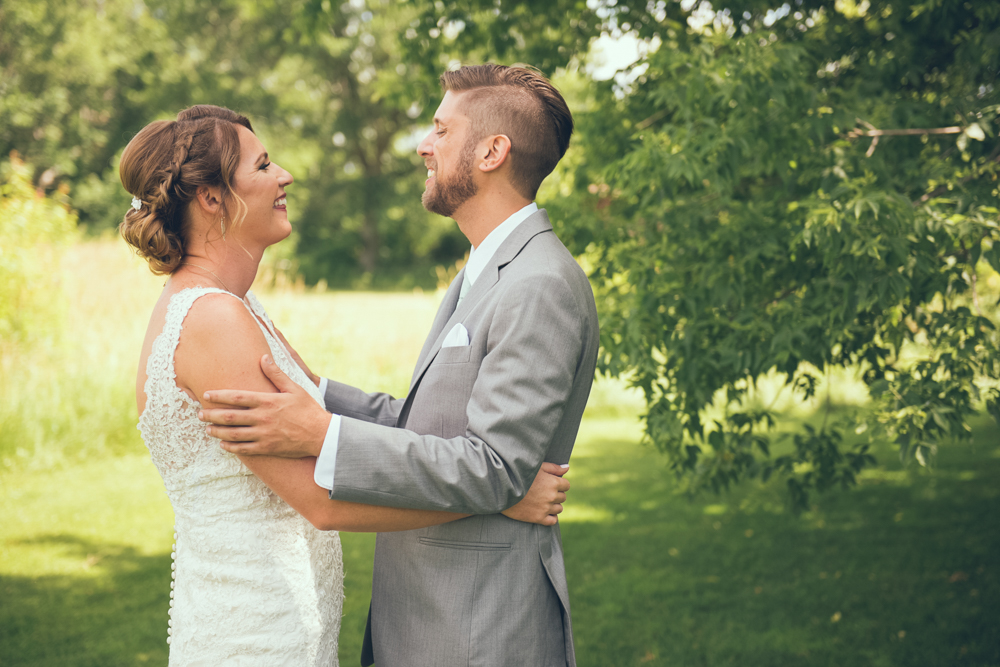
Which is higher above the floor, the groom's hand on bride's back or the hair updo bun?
the hair updo bun

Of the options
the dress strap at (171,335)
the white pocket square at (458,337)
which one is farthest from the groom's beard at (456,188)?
the dress strap at (171,335)

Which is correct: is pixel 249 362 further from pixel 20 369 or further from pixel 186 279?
pixel 20 369

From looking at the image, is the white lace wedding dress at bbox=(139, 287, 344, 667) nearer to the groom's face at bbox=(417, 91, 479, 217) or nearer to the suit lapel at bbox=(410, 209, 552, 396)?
the suit lapel at bbox=(410, 209, 552, 396)

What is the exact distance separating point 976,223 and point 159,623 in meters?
5.11

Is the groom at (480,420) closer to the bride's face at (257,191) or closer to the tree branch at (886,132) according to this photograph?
the bride's face at (257,191)

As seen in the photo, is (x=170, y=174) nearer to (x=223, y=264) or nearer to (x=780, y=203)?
(x=223, y=264)

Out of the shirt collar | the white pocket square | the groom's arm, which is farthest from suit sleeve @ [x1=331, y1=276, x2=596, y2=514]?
the shirt collar

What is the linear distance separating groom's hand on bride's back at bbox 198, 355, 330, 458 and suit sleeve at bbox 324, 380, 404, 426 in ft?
2.78

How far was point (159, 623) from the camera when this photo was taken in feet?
15.3

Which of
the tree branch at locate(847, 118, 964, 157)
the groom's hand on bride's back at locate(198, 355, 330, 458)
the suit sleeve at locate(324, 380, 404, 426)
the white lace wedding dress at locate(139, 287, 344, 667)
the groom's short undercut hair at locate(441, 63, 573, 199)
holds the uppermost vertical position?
the tree branch at locate(847, 118, 964, 157)

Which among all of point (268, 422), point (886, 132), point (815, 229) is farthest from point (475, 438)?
point (886, 132)

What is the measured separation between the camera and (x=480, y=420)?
5.55ft

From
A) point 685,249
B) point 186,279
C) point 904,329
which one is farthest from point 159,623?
point 904,329

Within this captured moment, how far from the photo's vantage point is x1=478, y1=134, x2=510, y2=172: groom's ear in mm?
2078
